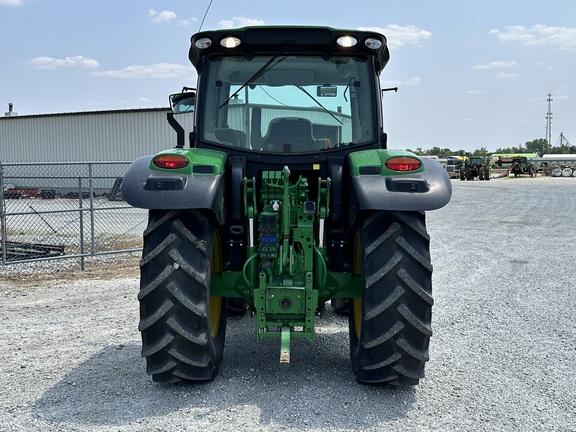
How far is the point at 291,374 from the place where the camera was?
4711 mm

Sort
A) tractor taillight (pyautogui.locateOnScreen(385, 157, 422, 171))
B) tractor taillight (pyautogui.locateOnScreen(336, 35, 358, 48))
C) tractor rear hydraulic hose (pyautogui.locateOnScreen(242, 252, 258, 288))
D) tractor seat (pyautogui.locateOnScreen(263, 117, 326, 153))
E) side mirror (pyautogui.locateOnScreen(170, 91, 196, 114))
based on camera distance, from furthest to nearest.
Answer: side mirror (pyautogui.locateOnScreen(170, 91, 196, 114))
tractor seat (pyautogui.locateOnScreen(263, 117, 326, 153))
tractor taillight (pyautogui.locateOnScreen(336, 35, 358, 48))
tractor rear hydraulic hose (pyautogui.locateOnScreen(242, 252, 258, 288))
tractor taillight (pyautogui.locateOnScreen(385, 157, 422, 171))

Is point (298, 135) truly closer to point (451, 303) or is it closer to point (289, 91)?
point (289, 91)

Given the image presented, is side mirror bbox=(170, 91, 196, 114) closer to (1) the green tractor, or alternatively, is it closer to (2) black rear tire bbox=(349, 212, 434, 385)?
(1) the green tractor

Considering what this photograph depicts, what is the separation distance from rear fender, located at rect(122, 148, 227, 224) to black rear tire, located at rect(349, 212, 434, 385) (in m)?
1.13

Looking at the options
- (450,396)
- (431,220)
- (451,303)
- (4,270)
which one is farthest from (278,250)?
(431,220)

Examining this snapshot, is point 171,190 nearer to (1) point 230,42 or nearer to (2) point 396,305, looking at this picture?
(1) point 230,42

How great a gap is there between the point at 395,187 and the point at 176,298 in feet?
5.44

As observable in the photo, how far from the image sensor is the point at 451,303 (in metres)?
7.52

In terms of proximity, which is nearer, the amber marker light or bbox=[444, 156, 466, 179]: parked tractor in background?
the amber marker light

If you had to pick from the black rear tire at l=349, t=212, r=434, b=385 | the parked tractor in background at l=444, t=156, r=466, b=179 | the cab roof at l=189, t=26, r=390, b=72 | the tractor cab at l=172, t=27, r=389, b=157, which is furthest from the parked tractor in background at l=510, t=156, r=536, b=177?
the black rear tire at l=349, t=212, r=434, b=385

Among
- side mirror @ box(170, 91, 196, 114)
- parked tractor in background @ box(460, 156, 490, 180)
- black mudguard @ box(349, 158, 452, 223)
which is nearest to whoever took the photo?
black mudguard @ box(349, 158, 452, 223)

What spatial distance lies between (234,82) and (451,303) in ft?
13.5

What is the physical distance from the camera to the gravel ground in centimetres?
389

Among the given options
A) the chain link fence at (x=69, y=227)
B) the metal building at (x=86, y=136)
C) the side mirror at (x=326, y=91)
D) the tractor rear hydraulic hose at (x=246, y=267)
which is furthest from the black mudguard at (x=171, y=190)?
the metal building at (x=86, y=136)
